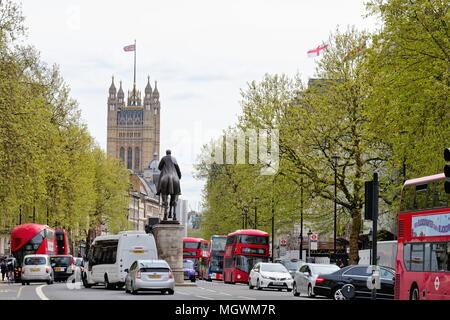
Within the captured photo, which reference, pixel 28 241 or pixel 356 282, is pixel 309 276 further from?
pixel 28 241

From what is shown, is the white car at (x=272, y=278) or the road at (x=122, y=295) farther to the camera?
the white car at (x=272, y=278)

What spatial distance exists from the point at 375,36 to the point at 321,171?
55.4 ft

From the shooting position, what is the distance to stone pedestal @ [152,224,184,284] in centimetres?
5381

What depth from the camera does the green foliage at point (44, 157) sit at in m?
48.9

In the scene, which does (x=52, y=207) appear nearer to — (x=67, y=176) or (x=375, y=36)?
(x=67, y=176)

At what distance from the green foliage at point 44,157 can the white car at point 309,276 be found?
14175 mm

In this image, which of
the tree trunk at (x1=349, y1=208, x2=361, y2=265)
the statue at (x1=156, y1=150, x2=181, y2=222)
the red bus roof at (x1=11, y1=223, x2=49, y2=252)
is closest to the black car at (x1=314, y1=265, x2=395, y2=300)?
the statue at (x1=156, y1=150, x2=181, y2=222)

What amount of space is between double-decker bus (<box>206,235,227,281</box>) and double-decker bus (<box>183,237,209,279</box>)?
2241 mm

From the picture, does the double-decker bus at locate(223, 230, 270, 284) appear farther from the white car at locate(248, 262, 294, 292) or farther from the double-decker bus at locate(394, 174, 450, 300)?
the double-decker bus at locate(394, 174, 450, 300)

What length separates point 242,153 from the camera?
72812mm

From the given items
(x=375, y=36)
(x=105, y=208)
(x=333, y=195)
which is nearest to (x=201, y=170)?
(x=105, y=208)

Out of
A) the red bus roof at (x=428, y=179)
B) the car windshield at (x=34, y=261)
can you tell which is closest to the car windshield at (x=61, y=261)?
the car windshield at (x=34, y=261)

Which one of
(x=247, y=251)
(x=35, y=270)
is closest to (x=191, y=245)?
(x=247, y=251)

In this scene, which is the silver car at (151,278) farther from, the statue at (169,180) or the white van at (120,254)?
the statue at (169,180)
